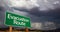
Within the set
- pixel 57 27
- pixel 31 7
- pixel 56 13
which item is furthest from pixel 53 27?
pixel 31 7

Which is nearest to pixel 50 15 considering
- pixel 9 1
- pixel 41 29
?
pixel 41 29

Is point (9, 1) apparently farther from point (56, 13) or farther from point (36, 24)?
point (56, 13)

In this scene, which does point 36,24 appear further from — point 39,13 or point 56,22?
point 56,22

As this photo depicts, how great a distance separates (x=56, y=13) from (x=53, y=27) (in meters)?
1.08

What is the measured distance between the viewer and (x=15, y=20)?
10.8 ft

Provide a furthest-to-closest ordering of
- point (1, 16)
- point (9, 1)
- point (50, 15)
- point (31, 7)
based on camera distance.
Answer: point (50, 15), point (31, 7), point (9, 1), point (1, 16)

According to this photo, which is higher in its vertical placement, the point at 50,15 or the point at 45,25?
the point at 50,15

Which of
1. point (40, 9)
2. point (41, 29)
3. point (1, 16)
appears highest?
point (40, 9)

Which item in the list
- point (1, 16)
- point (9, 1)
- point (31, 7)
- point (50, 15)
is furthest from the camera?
point (50, 15)

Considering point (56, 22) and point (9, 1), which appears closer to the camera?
point (9, 1)

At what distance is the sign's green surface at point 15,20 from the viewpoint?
121 inches

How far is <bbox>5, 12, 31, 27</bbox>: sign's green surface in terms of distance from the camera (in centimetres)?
307

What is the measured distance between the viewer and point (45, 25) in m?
9.95

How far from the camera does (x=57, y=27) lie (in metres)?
10.0
